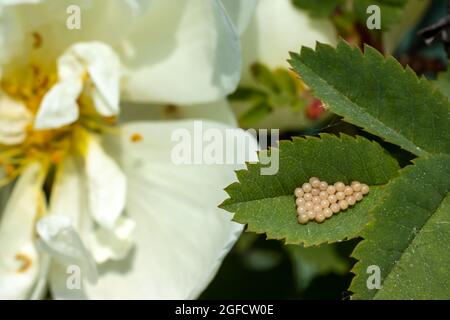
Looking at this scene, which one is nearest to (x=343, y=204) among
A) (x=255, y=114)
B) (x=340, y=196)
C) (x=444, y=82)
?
(x=340, y=196)

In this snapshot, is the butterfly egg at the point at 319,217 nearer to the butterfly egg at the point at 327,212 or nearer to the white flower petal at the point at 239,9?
the butterfly egg at the point at 327,212

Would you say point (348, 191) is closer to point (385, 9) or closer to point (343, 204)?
point (343, 204)

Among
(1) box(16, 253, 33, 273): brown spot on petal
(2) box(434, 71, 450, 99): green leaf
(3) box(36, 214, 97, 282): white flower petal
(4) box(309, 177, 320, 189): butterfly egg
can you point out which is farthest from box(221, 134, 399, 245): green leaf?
(1) box(16, 253, 33, 273): brown spot on petal

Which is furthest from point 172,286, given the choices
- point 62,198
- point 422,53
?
point 422,53

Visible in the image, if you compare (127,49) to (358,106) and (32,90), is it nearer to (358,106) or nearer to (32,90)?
(32,90)

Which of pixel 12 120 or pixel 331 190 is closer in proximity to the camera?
pixel 331 190
